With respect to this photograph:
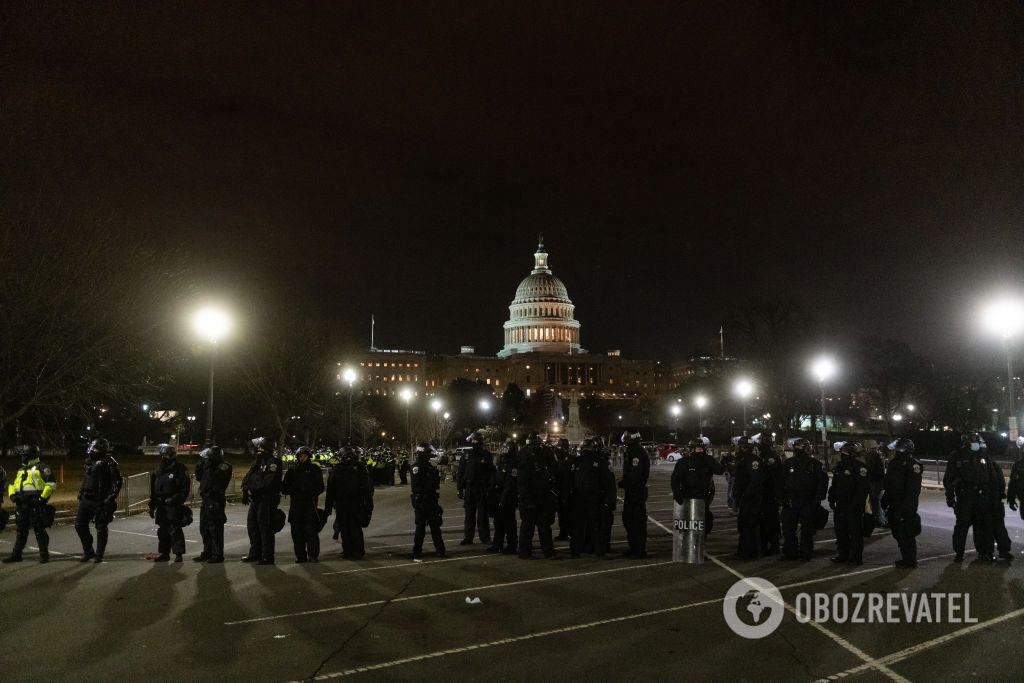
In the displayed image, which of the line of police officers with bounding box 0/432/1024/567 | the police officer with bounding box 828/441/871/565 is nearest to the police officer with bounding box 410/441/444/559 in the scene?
the line of police officers with bounding box 0/432/1024/567

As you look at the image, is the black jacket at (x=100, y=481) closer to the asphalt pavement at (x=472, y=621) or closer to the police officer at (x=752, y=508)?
the asphalt pavement at (x=472, y=621)

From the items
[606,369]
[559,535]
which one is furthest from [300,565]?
[606,369]

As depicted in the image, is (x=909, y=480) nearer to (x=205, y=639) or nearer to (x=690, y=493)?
(x=690, y=493)

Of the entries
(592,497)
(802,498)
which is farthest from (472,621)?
(802,498)

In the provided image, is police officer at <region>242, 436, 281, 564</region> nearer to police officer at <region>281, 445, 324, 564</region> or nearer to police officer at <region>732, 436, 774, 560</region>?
police officer at <region>281, 445, 324, 564</region>

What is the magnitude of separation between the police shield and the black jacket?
853 centimetres

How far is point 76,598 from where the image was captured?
34.1 ft

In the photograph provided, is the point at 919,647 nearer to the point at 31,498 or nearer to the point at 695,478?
the point at 695,478

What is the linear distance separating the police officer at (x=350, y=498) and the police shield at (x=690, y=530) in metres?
4.79

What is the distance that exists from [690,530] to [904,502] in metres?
3.17

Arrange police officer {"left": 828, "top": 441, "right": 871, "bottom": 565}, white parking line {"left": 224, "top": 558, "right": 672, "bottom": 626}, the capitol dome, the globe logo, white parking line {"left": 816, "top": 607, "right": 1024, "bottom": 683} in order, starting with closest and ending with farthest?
white parking line {"left": 816, "top": 607, "right": 1024, "bottom": 683}, the globe logo, white parking line {"left": 224, "top": 558, "right": 672, "bottom": 626}, police officer {"left": 828, "top": 441, "right": 871, "bottom": 565}, the capitol dome

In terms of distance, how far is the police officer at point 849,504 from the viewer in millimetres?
12836

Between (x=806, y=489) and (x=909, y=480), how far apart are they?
4.85ft

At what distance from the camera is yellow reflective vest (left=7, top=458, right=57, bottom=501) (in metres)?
13.0
